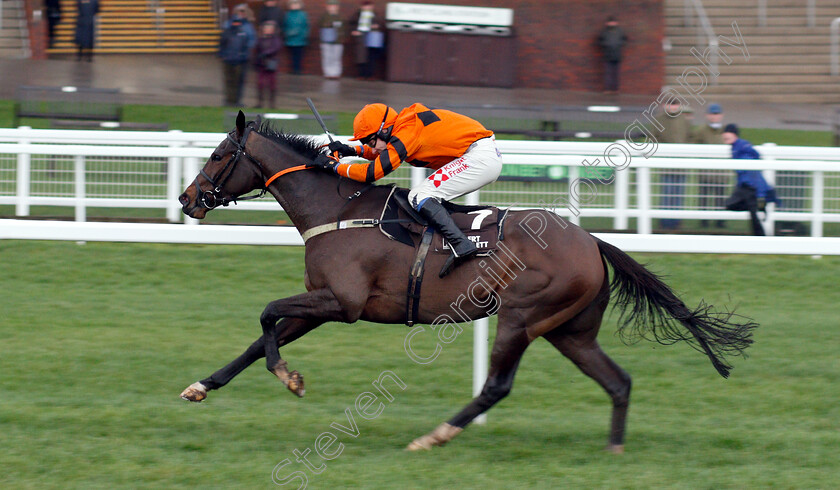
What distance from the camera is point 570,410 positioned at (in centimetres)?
559

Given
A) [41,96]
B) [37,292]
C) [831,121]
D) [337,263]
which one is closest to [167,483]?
[337,263]

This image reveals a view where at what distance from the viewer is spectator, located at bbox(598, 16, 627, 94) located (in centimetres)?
1728

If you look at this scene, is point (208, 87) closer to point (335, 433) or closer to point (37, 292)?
point (37, 292)

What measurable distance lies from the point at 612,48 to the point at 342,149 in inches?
511

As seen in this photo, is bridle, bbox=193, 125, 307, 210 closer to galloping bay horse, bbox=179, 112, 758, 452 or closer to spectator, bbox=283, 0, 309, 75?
galloping bay horse, bbox=179, 112, 758, 452

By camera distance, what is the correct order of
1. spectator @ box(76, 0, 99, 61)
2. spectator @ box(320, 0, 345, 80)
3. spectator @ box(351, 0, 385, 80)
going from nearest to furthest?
spectator @ box(76, 0, 99, 61) < spectator @ box(320, 0, 345, 80) < spectator @ box(351, 0, 385, 80)

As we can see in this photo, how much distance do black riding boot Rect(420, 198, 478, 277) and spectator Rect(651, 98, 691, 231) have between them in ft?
11.6

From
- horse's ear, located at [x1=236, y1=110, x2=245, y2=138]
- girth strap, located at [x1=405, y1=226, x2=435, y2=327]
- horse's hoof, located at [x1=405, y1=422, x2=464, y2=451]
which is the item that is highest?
horse's ear, located at [x1=236, y1=110, x2=245, y2=138]

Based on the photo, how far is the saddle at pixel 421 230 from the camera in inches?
193

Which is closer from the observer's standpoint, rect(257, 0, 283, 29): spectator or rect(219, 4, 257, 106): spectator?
rect(219, 4, 257, 106): spectator

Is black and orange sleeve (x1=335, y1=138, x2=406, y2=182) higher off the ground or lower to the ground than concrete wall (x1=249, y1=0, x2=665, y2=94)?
lower

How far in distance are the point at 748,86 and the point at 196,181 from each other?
15.2m

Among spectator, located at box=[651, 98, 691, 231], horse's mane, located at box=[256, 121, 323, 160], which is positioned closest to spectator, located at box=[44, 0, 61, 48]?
spectator, located at box=[651, 98, 691, 231]

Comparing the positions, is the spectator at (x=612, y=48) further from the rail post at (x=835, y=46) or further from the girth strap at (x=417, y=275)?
the girth strap at (x=417, y=275)
